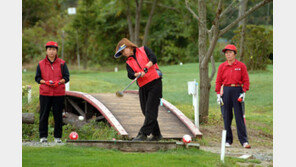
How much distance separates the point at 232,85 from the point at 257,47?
18258mm

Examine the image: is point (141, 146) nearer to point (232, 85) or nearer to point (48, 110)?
point (232, 85)

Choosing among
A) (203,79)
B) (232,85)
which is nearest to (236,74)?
(232,85)

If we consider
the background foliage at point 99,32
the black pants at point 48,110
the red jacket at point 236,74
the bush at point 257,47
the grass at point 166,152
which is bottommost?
the grass at point 166,152

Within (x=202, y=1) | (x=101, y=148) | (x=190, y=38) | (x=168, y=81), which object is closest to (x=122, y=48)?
(x=101, y=148)

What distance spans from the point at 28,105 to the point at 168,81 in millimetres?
10126

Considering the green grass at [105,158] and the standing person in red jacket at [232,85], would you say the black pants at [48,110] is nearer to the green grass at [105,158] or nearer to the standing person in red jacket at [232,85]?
the green grass at [105,158]

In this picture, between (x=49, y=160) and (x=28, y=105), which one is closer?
(x=49, y=160)

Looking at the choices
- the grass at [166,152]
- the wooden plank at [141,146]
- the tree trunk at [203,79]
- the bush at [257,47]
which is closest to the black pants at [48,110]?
the grass at [166,152]

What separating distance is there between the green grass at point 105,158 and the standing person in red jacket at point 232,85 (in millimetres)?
1248

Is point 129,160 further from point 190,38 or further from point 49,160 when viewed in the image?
point 190,38

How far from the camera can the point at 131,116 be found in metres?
10.6

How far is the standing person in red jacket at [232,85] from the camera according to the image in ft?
27.0

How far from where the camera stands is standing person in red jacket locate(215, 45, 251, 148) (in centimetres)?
823

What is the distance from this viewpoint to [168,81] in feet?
77.5
